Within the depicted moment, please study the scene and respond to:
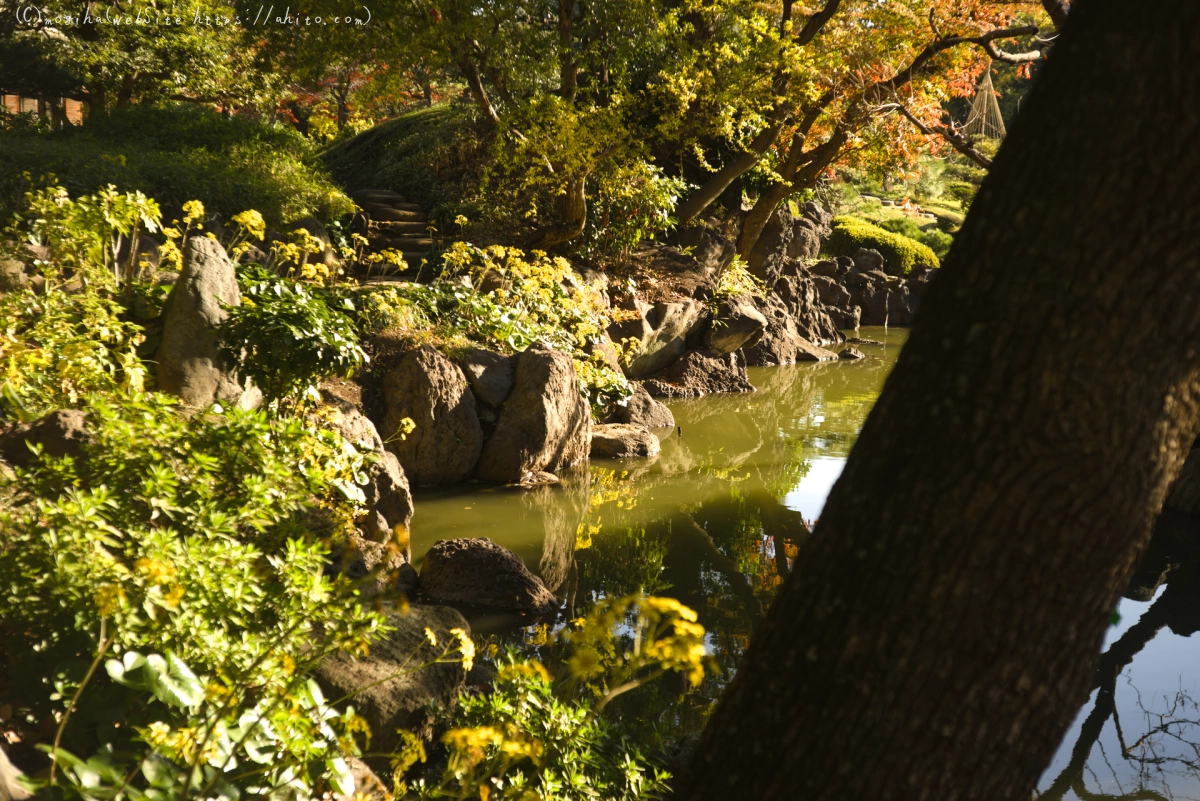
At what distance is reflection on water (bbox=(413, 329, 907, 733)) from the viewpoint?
5066 mm

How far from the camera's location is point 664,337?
1205 centimetres

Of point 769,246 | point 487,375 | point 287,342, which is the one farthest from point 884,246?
point 287,342

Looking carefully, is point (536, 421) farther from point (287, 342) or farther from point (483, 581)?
point (287, 342)

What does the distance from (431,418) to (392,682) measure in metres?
4.01

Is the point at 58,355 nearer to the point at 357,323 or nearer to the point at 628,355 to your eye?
the point at 357,323

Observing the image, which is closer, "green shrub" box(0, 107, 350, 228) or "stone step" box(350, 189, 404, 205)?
"green shrub" box(0, 107, 350, 228)

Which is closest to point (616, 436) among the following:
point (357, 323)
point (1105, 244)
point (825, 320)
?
point (357, 323)

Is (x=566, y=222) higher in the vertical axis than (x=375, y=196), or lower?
lower

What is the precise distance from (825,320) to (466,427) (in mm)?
→ 11362

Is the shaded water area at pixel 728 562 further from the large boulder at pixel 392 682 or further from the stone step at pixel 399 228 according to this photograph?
the stone step at pixel 399 228

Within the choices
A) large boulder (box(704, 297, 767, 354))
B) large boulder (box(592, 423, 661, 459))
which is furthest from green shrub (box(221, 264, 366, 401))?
large boulder (box(704, 297, 767, 354))

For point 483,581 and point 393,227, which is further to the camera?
point 393,227

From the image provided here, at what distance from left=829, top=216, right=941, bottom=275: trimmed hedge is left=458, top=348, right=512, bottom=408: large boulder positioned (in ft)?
52.6

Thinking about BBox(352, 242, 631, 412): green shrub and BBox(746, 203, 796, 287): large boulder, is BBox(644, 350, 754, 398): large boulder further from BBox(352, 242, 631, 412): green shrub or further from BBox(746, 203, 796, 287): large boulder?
BBox(746, 203, 796, 287): large boulder
